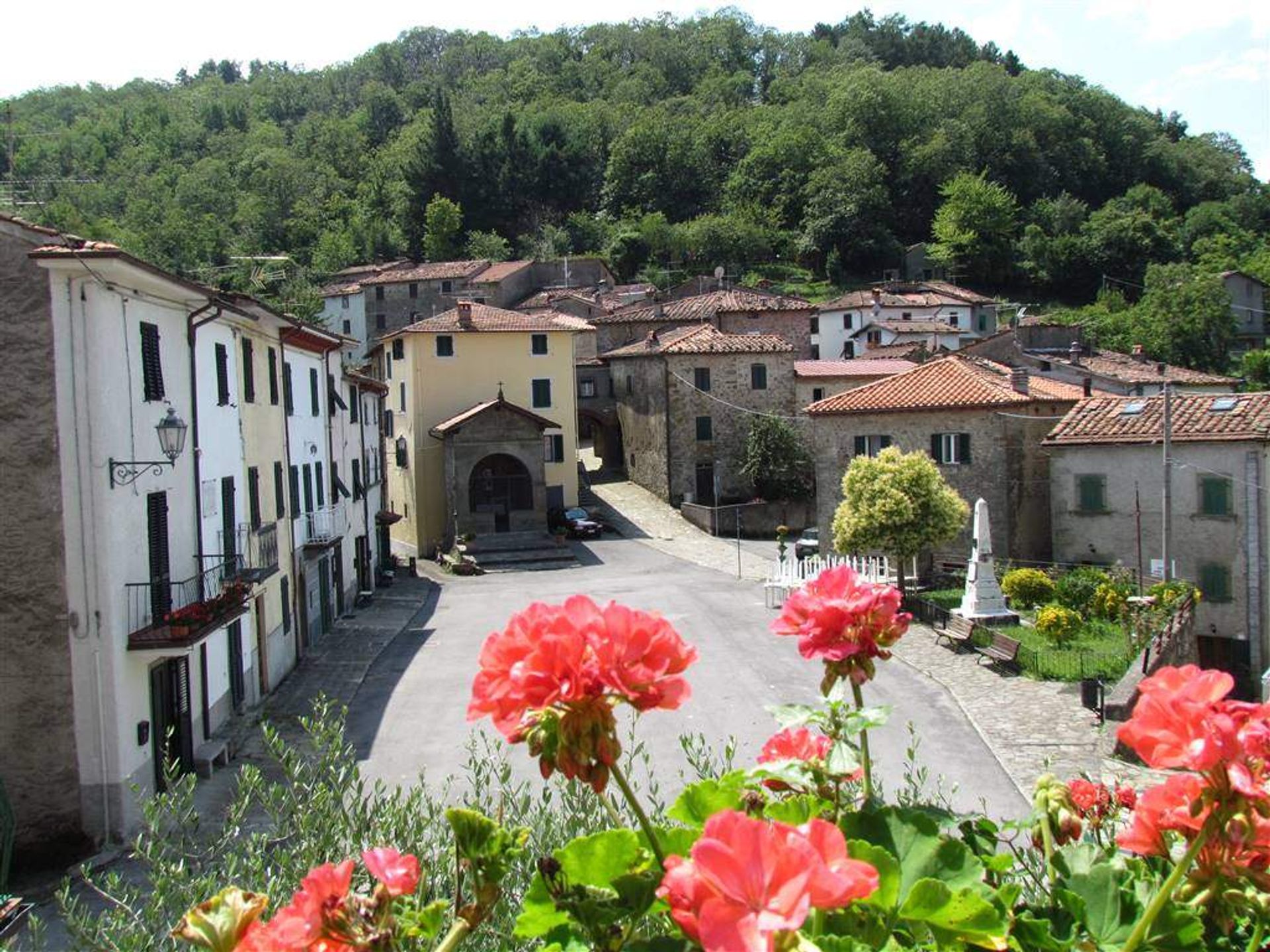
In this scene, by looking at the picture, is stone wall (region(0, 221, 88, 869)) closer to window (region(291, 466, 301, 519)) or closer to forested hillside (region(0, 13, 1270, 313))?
window (region(291, 466, 301, 519))

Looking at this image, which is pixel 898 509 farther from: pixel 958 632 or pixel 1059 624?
pixel 1059 624

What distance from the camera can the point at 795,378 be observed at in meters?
47.7

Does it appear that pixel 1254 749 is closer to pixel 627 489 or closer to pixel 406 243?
pixel 627 489

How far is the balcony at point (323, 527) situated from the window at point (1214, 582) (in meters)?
20.9

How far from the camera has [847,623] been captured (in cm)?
330

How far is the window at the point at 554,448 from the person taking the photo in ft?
151

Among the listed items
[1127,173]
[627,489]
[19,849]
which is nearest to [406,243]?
[627,489]

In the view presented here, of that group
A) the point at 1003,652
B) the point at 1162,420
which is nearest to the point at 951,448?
the point at 1162,420

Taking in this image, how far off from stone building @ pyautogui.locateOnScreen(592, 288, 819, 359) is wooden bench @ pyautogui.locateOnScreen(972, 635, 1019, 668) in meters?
28.1

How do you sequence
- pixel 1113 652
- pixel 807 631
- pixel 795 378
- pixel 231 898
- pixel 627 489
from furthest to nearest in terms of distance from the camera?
1. pixel 627 489
2. pixel 795 378
3. pixel 1113 652
4. pixel 807 631
5. pixel 231 898

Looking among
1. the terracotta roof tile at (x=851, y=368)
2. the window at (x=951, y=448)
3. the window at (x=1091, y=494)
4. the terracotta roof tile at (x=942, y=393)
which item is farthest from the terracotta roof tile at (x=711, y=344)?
→ the window at (x=1091, y=494)

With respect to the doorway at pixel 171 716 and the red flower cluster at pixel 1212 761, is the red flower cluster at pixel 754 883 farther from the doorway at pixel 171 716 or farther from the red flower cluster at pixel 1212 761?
the doorway at pixel 171 716

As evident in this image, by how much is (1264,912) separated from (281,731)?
724 inches

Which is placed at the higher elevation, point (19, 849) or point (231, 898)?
point (231, 898)
